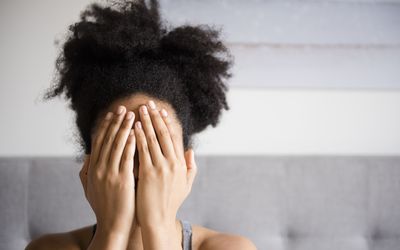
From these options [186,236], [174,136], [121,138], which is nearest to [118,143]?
[121,138]

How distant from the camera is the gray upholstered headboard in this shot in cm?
128

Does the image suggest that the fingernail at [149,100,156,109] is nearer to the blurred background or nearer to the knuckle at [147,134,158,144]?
the knuckle at [147,134,158,144]

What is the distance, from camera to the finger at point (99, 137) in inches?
33.3

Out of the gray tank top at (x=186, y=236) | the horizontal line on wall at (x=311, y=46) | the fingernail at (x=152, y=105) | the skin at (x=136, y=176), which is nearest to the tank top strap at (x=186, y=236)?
the gray tank top at (x=186, y=236)

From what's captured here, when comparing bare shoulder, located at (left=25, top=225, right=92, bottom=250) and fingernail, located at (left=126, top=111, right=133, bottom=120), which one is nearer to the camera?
fingernail, located at (left=126, top=111, right=133, bottom=120)

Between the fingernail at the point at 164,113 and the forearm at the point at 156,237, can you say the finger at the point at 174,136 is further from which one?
the forearm at the point at 156,237

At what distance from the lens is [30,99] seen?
136 centimetres

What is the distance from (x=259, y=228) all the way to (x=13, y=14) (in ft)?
3.42

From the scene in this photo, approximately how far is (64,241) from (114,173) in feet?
1.21

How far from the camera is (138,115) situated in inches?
33.2

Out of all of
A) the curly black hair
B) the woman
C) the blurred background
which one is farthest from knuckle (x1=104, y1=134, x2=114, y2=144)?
the blurred background

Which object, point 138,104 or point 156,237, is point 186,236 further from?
point 138,104

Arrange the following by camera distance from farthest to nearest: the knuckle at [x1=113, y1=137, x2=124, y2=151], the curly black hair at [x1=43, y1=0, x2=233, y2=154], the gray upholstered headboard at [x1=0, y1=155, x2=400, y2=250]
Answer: the gray upholstered headboard at [x1=0, y1=155, x2=400, y2=250] < the curly black hair at [x1=43, y1=0, x2=233, y2=154] < the knuckle at [x1=113, y1=137, x2=124, y2=151]

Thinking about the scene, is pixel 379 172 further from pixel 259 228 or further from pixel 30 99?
pixel 30 99
